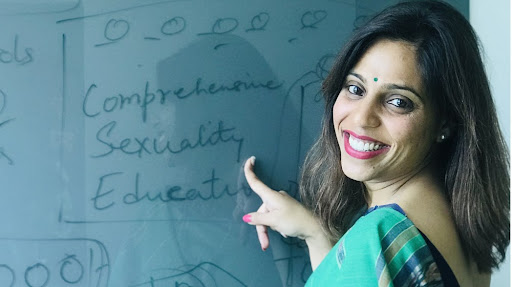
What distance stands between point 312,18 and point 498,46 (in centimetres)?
41

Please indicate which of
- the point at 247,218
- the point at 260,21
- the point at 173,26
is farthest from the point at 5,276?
the point at 260,21

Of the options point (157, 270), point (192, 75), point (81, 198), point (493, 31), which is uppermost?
point (493, 31)

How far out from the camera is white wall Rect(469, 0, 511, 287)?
130cm

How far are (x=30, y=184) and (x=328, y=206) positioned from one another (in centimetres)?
62

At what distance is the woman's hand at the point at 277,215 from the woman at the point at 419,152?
182 millimetres

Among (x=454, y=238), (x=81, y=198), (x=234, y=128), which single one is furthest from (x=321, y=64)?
(x=81, y=198)

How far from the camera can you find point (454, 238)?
1036 mm

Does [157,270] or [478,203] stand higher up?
[478,203]

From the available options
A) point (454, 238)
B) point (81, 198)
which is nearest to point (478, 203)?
point (454, 238)

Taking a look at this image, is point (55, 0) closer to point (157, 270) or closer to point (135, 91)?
point (135, 91)

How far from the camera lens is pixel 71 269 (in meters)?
1.27

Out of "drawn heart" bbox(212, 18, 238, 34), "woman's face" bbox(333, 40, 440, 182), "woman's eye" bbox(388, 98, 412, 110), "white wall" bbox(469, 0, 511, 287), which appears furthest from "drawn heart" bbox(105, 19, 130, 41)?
"white wall" bbox(469, 0, 511, 287)

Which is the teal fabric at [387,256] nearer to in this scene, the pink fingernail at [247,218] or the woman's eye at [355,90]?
the woman's eye at [355,90]

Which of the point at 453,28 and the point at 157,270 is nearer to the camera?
the point at 453,28
